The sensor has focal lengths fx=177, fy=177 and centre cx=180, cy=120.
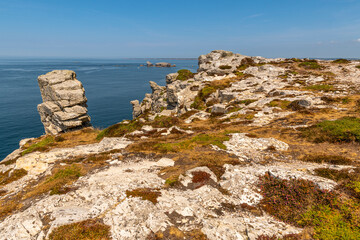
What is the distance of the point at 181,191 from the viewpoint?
10180 mm

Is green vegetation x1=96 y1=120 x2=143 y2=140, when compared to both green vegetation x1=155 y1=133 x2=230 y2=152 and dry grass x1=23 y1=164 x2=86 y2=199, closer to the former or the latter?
green vegetation x1=155 y1=133 x2=230 y2=152

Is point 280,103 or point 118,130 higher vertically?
point 280,103

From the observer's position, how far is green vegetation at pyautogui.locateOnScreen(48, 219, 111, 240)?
682cm

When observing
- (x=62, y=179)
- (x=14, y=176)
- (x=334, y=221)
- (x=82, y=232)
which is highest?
(x=334, y=221)

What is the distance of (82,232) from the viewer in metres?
7.01

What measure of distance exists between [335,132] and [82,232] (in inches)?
798

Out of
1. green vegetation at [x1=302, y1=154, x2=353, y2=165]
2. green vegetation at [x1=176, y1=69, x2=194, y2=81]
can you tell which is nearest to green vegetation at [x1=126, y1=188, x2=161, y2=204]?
Answer: green vegetation at [x1=302, y1=154, x2=353, y2=165]

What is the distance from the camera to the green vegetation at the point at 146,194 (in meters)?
9.15

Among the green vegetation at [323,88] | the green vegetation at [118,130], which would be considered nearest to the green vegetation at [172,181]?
the green vegetation at [118,130]

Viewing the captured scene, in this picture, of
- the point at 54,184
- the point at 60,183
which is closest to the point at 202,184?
the point at 60,183

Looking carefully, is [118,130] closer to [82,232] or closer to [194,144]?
[194,144]

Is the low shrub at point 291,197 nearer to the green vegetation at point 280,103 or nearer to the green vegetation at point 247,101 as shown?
the green vegetation at point 280,103

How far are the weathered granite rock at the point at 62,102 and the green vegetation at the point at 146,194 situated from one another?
3857 cm

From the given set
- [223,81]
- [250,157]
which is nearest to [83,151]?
[250,157]
